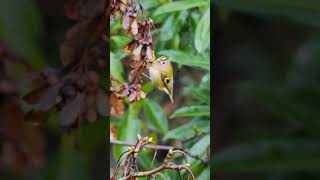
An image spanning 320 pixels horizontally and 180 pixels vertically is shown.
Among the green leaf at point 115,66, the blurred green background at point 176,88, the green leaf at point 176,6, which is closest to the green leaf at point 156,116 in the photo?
the blurred green background at point 176,88

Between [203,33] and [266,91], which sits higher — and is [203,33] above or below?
above

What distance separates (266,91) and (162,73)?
33 cm

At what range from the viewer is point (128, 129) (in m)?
1.73

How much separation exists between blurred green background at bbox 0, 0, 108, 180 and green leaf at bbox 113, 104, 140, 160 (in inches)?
3.1

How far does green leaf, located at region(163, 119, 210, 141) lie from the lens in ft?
5.69

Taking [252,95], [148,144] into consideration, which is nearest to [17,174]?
[148,144]

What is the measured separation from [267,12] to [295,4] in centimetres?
10

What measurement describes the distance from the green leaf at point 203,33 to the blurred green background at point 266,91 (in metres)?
0.06

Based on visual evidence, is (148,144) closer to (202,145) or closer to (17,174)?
(202,145)

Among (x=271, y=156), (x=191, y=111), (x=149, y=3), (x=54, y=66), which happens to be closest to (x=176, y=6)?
(x=149, y=3)

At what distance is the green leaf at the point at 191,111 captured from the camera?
5.65 ft

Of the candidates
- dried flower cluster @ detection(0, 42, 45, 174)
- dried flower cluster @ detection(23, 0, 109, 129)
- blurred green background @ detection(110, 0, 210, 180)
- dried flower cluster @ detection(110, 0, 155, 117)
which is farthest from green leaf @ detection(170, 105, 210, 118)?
dried flower cluster @ detection(0, 42, 45, 174)

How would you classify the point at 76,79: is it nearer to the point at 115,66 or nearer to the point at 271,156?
the point at 115,66

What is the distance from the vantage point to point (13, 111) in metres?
1.81
